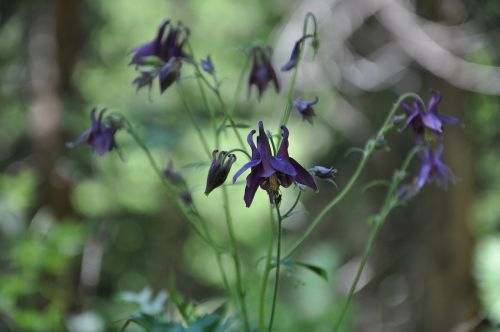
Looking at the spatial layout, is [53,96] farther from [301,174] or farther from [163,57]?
[301,174]

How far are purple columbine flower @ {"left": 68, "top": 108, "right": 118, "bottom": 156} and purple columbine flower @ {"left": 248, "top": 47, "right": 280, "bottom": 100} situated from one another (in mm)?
321

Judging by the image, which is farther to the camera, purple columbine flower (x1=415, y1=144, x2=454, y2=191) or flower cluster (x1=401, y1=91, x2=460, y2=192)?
purple columbine flower (x1=415, y1=144, x2=454, y2=191)

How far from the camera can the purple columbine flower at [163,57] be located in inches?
51.8

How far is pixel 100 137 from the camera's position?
1.44m

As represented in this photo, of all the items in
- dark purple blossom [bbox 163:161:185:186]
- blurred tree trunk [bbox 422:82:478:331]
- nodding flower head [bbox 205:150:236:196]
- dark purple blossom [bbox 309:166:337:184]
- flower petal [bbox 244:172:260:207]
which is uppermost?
blurred tree trunk [bbox 422:82:478:331]

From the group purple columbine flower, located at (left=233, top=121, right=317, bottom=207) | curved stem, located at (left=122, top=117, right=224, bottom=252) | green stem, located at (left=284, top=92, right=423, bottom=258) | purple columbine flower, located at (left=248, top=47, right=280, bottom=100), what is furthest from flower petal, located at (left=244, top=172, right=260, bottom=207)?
purple columbine flower, located at (left=248, top=47, right=280, bottom=100)

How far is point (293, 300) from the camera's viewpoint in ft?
13.6

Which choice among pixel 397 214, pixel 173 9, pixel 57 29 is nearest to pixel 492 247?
pixel 397 214

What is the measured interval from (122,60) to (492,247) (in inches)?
185

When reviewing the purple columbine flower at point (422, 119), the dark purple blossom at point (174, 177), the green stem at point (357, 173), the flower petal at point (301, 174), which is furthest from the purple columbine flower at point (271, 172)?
the dark purple blossom at point (174, 177)

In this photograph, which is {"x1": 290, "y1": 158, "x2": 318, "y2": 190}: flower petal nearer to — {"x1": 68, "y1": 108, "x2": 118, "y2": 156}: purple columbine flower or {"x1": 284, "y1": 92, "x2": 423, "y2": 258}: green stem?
{"x1": 284, "y1": 92, "x2": 423, "y2": 258}: green stem

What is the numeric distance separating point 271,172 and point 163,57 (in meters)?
0.58

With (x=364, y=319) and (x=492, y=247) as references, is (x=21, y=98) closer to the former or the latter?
(x=364, y=319)

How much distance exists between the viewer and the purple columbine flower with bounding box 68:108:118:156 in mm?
1417
